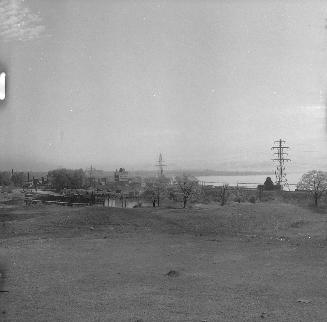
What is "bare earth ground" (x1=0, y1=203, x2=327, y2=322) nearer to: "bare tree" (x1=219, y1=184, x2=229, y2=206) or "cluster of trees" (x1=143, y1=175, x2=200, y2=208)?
"cluster of trees" (x1=143, y1=175, x2=200, y2=208)

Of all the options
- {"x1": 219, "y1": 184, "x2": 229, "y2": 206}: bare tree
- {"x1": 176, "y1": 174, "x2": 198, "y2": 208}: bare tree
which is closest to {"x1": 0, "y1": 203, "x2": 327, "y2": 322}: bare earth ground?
{"x1": 176, "y1": 174, "x2": 198, "y2": 208}: bare tree

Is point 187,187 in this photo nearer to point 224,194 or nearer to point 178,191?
point 178,191

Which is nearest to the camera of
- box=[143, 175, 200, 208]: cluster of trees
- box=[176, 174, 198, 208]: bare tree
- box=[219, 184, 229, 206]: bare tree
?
box=[176, 174, 198, 208]: bare tree

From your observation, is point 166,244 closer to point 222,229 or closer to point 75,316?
point 222,229

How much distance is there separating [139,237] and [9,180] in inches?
4116

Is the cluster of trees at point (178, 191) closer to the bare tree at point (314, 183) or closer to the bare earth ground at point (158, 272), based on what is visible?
the bare tree at point (314, 183)

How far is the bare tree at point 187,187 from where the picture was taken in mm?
44534

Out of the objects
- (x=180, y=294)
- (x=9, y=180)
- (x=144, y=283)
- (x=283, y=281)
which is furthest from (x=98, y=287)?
(x=9, y=180)

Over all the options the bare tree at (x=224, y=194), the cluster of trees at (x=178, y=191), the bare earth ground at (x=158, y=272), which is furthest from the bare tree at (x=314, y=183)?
the bare earth ground at (x=158, y=272)

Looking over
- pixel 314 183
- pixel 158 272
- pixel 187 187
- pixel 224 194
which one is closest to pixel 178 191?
pixel 187 187

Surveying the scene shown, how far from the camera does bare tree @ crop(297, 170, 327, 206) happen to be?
4639cm

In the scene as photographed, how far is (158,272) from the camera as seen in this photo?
12695 millimetres

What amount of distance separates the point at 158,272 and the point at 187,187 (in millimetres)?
32841

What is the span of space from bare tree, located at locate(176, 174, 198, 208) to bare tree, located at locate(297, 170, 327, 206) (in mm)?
13523
